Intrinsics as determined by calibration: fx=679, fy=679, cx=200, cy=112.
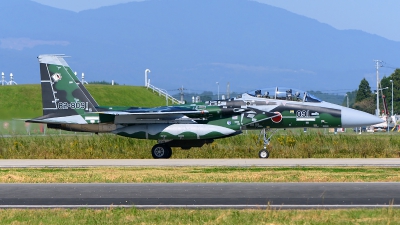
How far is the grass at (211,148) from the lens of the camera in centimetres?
2597

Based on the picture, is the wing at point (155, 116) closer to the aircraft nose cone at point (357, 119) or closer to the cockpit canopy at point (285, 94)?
the cockpit canopy at point (285, 94)

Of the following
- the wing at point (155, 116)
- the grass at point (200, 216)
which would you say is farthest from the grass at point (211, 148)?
the grass at point (200, 216)

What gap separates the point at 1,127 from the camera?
116ft

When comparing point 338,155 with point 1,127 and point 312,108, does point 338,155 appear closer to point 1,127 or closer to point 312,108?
point 312,108

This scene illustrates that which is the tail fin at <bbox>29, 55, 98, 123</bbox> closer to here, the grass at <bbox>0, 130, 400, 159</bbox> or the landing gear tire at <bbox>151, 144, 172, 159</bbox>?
the grass at <bbox>0, 130, 400, 159</bbox>

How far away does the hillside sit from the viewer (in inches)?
2677

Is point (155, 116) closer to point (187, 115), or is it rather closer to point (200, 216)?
point (187, 115)

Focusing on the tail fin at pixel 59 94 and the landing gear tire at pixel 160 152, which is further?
the tail fin at pixel 59 94

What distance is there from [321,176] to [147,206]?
20.4 feet

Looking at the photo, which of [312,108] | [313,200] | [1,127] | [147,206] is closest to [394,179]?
[313,200]

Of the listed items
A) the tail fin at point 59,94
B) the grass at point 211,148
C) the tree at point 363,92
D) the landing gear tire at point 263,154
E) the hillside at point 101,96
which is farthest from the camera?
the tree at point 363,92

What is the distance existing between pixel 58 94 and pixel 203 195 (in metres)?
13.9

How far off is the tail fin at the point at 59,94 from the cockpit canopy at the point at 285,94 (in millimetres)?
6602

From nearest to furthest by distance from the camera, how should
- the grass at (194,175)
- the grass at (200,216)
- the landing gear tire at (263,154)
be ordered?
the grass at (200,216)
the grass at (194,175)
the landing gear tire at (263,154)
